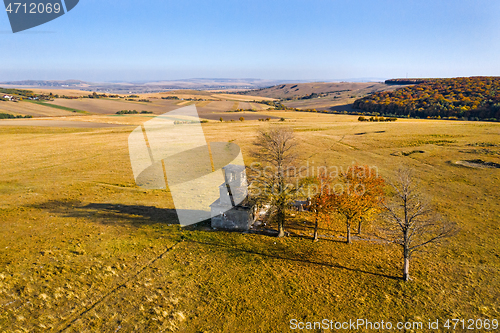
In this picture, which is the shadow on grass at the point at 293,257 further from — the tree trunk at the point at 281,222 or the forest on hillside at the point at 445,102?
the forest on hillside at the point at 445,102

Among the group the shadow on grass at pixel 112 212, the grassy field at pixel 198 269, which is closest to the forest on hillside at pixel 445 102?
the grassy field at pixel 198 269

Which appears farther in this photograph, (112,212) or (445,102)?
(445,102)

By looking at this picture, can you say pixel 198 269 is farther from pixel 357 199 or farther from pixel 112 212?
pixel 357 199

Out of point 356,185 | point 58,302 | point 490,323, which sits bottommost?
point 490,323

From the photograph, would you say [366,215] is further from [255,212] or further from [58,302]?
[58,302]

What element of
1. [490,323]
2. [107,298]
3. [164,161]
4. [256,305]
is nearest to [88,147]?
[164,161]

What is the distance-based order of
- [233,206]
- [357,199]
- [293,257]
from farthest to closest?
1. [233,206]
2. [357,199]
3. [293,257]

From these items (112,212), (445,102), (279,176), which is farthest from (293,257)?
(445,102)
